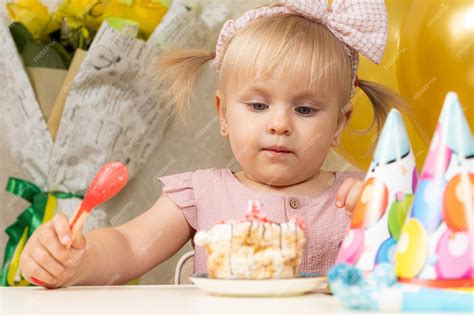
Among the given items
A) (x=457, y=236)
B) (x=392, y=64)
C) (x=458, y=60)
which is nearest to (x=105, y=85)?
(x=392, y=64)

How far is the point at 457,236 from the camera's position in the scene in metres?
0.61

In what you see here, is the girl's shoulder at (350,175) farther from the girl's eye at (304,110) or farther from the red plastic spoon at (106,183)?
the red plastic spoon at (106,183)

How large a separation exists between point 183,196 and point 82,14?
78 centimetres

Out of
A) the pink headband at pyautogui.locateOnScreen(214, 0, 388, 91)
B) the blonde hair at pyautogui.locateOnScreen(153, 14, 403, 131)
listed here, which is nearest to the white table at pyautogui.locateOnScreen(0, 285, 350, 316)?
the blonde hair at pyautogui.locateOnScreen(153, 14, 403, 131)

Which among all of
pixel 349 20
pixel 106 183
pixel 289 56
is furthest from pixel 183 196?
pixel 106 183

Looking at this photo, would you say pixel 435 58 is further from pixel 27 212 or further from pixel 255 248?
pixel 27 212

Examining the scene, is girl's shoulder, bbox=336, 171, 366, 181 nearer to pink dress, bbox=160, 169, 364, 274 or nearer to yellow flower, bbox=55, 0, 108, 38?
pink dress, bbox=160, 169, 364, 274

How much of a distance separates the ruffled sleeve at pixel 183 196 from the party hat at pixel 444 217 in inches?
27.2

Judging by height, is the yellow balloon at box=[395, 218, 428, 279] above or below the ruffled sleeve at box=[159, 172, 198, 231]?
above

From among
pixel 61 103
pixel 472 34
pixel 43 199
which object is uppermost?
pixel 472 34

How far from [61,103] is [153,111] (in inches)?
9.5

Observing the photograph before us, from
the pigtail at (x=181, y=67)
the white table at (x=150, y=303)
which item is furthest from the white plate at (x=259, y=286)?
Result: the pigtail at (x=181, y=67)

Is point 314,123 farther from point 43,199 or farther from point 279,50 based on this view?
point 43,199

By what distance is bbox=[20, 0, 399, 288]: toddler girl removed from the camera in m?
1.18
